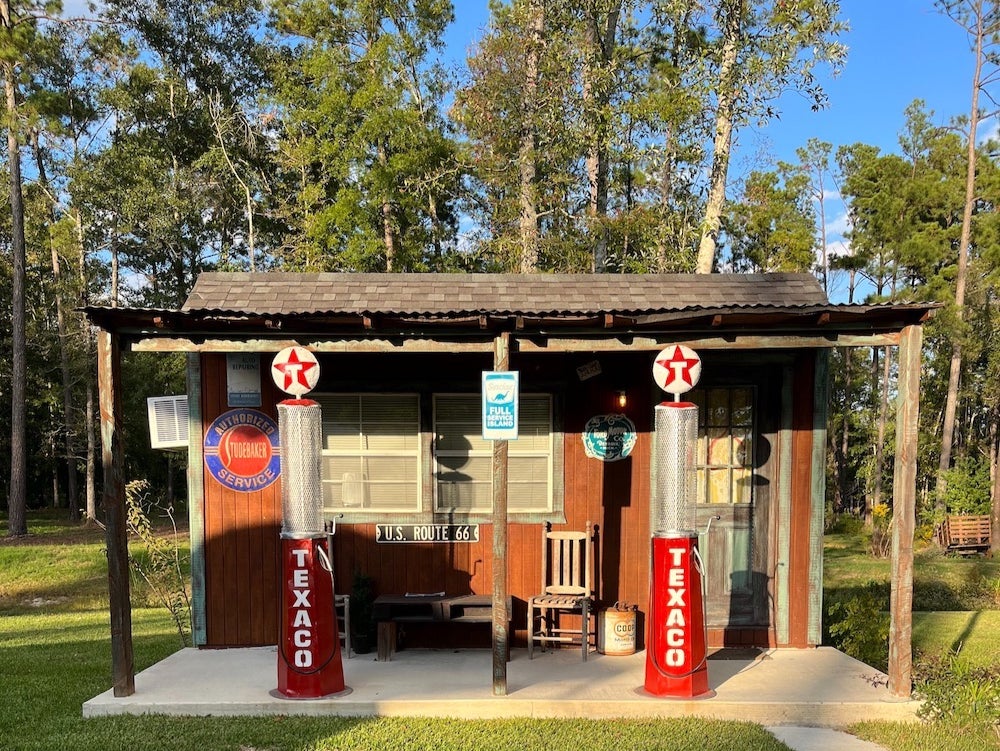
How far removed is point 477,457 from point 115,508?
2720mm

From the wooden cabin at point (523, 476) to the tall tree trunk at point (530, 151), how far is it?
31.7 feet

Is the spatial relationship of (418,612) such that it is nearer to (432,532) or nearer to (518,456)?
(432,532)

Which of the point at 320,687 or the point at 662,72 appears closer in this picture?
the point at 320,687

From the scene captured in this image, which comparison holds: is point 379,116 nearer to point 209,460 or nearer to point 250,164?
point 250,164

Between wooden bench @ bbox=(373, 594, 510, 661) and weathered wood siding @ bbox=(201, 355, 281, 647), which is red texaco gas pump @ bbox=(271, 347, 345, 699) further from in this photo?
weathered wood siding @ bbox=(201, 355, 281, 647)

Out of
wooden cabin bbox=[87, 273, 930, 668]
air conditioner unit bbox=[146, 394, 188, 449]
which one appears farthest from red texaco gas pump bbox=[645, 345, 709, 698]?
air conditioner unit bbox=[146, 394, 188, 449]

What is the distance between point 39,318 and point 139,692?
22.1 metres

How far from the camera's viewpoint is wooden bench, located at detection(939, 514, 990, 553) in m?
15.6

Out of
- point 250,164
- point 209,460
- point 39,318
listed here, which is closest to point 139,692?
point 209,460

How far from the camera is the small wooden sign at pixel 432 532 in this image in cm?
623

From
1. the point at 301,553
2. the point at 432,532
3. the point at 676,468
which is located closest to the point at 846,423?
the point at 432,532

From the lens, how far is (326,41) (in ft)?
63.9

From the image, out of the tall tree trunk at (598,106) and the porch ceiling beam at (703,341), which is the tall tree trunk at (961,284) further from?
the porch ceiling beam at (703,341)

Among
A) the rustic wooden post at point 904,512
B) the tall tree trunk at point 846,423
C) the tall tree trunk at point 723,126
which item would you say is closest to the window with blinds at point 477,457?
the rustic wooden post at point 904,512
